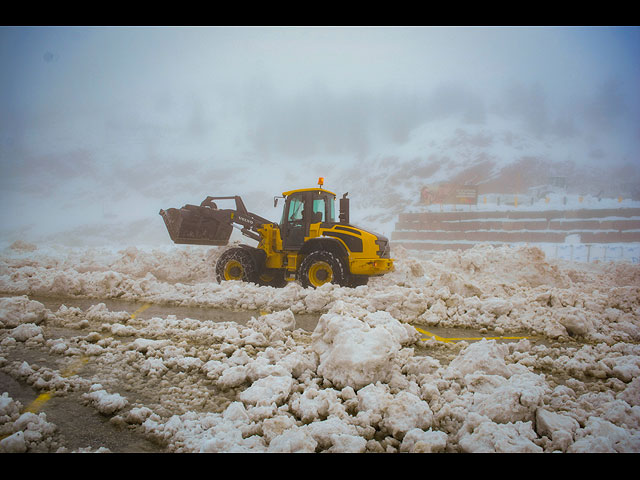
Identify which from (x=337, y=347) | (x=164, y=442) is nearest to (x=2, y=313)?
(x=164, y=442)

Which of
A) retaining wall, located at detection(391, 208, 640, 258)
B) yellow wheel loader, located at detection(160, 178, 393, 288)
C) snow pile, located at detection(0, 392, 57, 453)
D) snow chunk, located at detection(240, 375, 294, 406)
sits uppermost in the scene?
retaining wall, located at detection(391, 208, 640, 258)

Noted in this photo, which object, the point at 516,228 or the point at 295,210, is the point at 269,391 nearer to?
the point at 295,210

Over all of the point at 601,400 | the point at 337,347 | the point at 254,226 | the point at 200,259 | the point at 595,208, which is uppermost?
the point at 595,208

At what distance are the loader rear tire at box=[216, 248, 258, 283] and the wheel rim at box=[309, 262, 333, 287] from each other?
155cm

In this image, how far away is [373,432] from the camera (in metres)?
2.06

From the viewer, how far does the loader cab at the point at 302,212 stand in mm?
7742

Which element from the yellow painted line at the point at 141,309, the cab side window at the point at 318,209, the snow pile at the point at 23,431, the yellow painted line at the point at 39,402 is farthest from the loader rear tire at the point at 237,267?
the snow pile at the point at 23,431

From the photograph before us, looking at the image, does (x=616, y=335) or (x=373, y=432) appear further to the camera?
(x=616, y=335)

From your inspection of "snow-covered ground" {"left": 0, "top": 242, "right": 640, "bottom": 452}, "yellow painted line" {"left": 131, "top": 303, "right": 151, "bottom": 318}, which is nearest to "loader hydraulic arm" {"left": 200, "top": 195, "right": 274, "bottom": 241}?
"yellow painted line" {"left": 131, "top": 303, "right": 151, "bottom": 318}

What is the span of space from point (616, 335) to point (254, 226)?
23.8 ft

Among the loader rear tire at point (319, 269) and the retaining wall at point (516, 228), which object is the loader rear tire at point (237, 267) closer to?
the loader rear tire at point (319, 269)

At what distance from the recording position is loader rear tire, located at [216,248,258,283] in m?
8.00

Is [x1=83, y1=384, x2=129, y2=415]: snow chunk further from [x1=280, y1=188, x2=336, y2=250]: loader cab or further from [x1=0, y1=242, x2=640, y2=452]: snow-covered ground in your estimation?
[x1=280, y1=188, x2=336, y2=250]: loader cab
